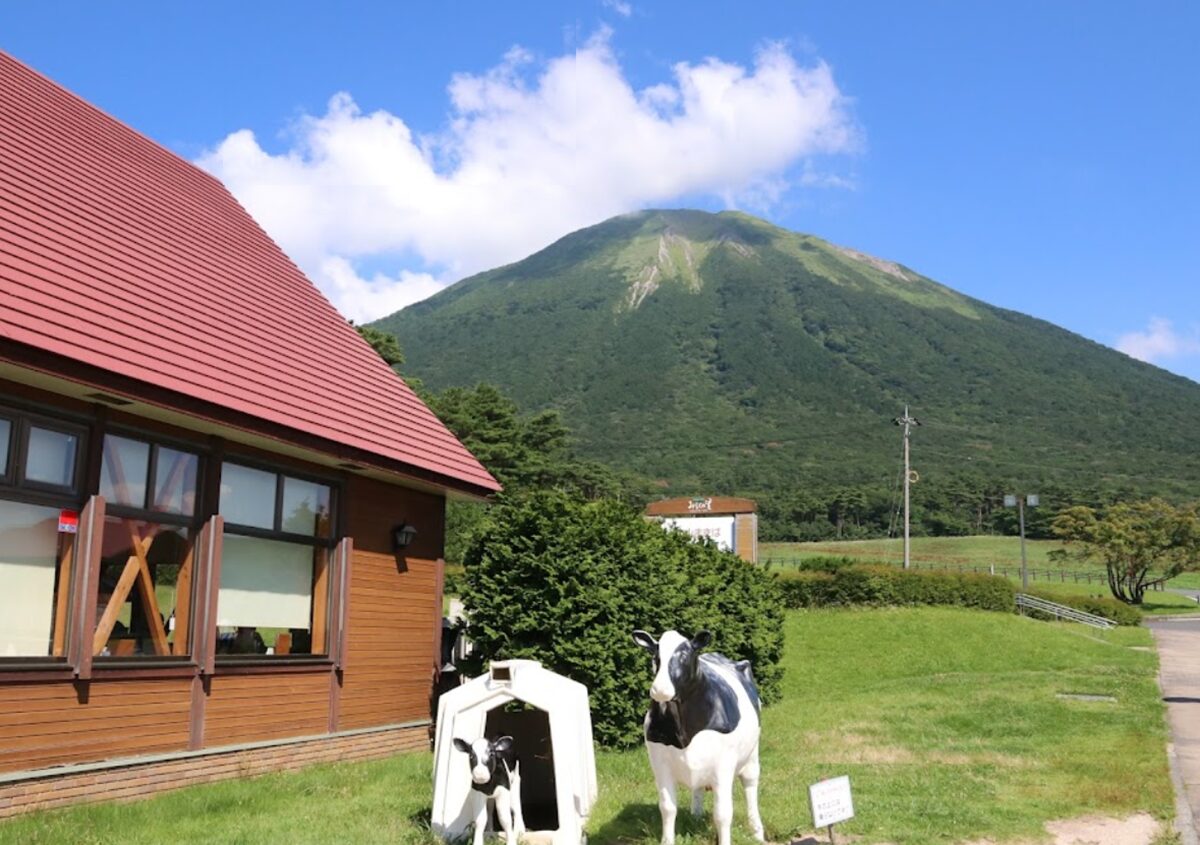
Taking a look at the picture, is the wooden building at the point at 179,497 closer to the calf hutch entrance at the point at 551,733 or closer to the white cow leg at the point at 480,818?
the calf hutch entrance at the point at 551,733

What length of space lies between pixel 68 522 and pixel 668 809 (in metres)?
5.13

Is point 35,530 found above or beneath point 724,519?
beneath

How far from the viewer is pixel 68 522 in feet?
26.4

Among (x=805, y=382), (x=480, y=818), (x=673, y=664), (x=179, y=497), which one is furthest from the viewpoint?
(x=805, y=382)

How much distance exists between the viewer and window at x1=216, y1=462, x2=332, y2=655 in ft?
32.1

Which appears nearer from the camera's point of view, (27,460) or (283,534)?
(27,460)

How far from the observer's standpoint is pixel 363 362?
503 inches

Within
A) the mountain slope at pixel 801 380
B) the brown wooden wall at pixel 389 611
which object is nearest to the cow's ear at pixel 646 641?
the brown wooden wall at pixel 389 611

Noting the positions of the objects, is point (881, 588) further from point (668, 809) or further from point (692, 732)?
point (692, 732)

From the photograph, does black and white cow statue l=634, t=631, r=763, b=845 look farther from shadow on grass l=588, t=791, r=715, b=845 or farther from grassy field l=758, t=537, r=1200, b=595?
grassy field l=758, t=537, r=1200, b=595

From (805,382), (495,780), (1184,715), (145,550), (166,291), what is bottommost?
(1184,715)

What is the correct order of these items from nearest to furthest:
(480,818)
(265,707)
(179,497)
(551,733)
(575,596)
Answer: (480,818), (551,733), (179,497), (265,707), (575,596)

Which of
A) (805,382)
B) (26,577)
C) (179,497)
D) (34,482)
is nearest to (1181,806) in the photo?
(179,497)

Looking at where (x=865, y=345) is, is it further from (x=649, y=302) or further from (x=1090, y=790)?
(x=1090, y=790)
